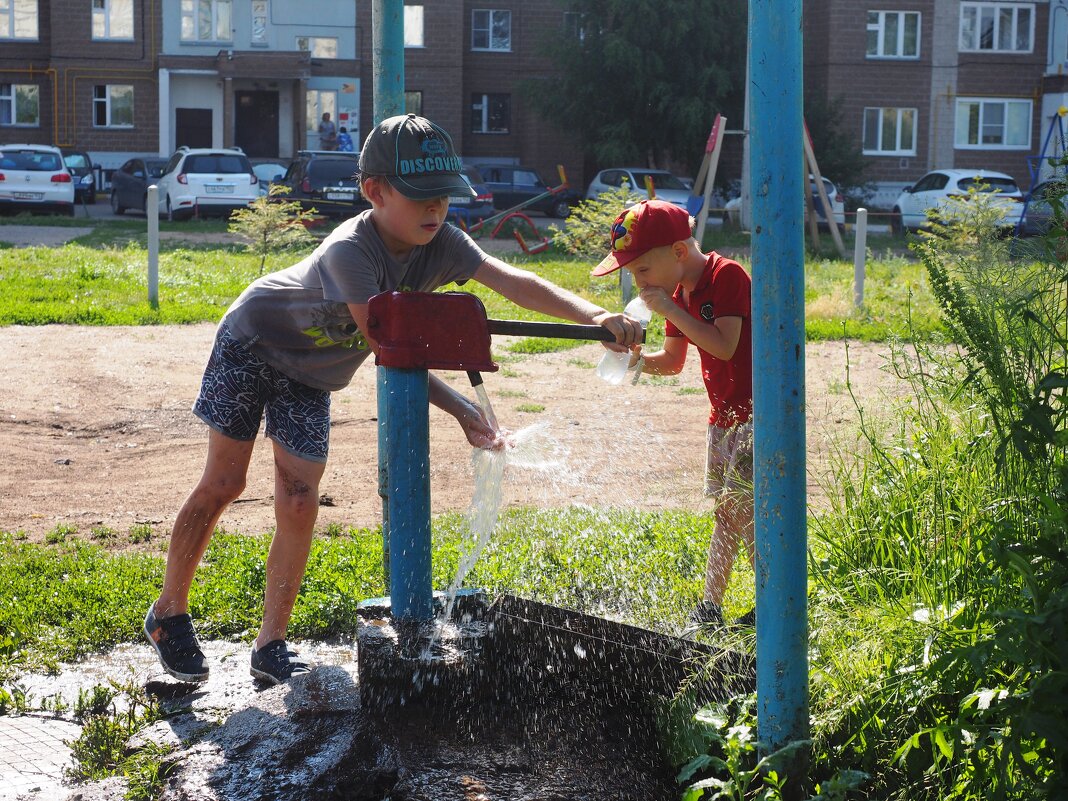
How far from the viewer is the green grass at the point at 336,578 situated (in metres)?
3.85

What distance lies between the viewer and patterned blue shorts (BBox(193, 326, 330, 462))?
3520 mm

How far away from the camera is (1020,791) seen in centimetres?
224

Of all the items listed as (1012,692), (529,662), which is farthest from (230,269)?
(1012,692)

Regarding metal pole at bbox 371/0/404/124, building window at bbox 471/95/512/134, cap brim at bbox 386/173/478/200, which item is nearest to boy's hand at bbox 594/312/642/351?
cap brim at bbox 386/173/478/200

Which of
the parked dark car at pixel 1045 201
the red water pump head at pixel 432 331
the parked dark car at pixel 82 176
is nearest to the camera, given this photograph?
the parked dark car at pixel 1045 201

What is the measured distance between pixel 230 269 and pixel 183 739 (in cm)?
1272

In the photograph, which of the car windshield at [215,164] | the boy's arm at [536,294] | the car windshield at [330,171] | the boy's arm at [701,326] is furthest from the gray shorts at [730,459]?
the car windshield at [215,164]

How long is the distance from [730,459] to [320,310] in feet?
3.96

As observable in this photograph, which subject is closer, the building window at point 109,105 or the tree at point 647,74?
the tree at point 647,74

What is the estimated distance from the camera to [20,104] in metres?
40.1

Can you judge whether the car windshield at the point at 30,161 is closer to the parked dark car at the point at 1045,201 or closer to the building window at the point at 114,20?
the building window at the point at 114,20

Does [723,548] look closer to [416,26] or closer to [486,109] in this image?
[416,26]

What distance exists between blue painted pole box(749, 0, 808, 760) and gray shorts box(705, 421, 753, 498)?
3.38ft

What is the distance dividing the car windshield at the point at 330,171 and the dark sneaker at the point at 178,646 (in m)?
21.0
